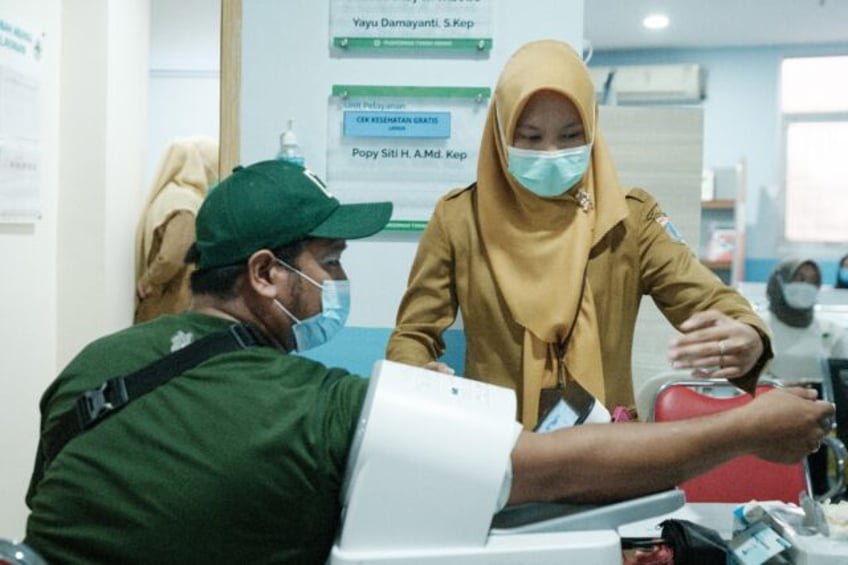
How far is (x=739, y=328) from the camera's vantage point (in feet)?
4.69

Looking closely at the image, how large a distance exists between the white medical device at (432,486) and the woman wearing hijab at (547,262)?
64cm

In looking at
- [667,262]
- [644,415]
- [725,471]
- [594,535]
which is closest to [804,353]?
[644,415]

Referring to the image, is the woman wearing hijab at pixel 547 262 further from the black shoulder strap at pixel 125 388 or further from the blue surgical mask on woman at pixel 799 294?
the blue surgical mask on woman at pixel 799 294

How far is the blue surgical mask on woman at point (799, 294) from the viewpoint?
390 cm

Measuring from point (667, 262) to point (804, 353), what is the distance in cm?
252

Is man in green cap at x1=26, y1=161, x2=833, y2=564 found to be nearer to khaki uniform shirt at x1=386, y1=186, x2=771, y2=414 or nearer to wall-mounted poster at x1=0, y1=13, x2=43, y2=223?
khaki uniform shirt at x1=386, y1=186, x2=771, y2=414

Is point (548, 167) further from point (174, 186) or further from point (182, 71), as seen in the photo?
point (182, 71)

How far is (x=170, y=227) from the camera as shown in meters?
3.43

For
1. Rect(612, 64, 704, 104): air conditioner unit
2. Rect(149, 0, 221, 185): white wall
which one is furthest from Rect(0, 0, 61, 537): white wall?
Rect(612, 64, 704, 104): air conditioner unit

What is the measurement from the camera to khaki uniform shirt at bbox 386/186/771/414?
165 cm

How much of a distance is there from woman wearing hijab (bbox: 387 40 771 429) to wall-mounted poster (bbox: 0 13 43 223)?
1601 millimetres

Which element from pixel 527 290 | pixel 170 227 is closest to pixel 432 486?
pixel 527 290

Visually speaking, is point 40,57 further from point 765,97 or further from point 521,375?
point 765,97

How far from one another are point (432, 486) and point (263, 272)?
43 centimetres
